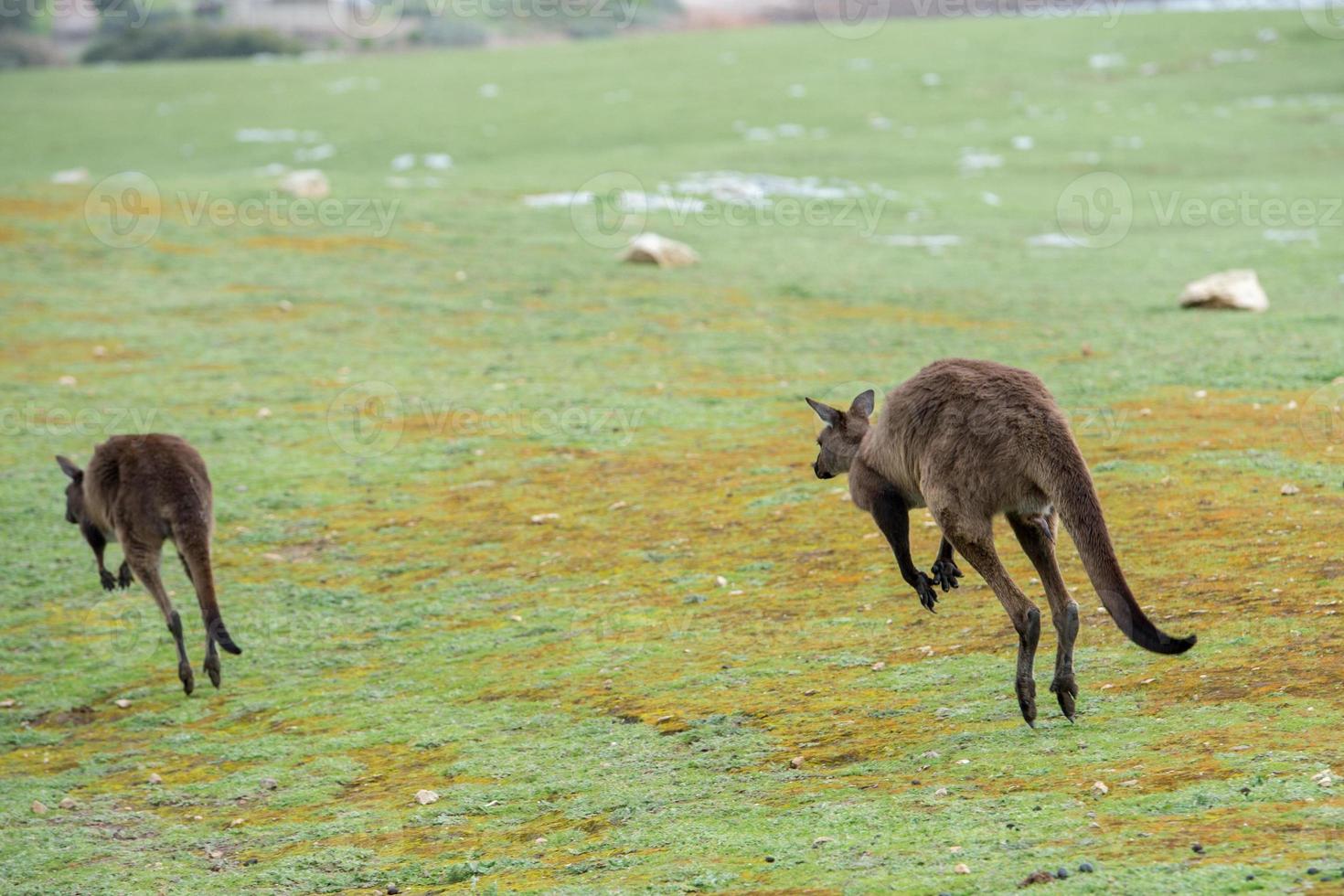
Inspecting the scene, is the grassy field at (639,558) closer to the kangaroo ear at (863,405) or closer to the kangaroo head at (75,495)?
the kangaroo head at (75,495)

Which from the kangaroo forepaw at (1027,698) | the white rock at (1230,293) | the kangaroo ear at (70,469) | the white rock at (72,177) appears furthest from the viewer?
the white rock at (72,177)

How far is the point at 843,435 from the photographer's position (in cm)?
894

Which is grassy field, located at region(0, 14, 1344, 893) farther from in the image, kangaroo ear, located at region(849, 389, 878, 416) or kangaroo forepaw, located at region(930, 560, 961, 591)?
kangaroo ear, located at region(849, 389, 878, 416)

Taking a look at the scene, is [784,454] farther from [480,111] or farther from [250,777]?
[480,111]

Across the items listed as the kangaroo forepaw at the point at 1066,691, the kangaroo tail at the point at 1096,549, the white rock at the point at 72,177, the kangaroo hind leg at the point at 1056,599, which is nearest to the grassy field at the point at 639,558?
the kangaroo forepaw at the point at 1066,691

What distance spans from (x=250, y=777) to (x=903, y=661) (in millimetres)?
3860

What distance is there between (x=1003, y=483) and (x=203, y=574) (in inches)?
218

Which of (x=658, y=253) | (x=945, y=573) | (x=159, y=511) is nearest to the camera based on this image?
(x=945, y=573)

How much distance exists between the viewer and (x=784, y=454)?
14.3 metres

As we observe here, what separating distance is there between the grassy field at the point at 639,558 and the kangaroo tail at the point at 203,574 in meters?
0.52

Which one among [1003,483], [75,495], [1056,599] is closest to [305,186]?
[75,495]

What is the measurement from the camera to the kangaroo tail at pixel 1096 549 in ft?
19.7

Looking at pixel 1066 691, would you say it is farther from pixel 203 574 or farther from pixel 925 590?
pixel 203 574

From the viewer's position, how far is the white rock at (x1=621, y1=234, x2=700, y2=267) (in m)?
25.5
